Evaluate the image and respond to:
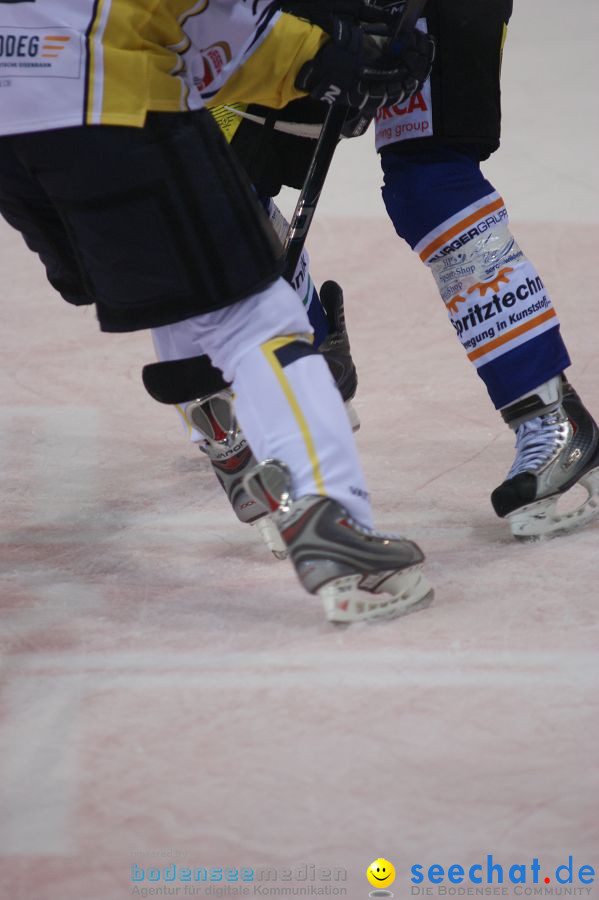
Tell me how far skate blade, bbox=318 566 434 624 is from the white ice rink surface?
0.02 meters

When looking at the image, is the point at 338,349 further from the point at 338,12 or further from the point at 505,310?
the point at 338,12

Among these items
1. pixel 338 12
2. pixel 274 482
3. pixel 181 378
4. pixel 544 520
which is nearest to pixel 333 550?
pixel 274 482

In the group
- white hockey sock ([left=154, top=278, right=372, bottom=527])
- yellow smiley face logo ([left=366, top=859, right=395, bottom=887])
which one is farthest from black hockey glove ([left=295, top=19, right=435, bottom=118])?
yellow smiley face logo ([left=366, top=859, right=395, bottom=887])

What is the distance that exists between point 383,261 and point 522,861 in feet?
7.74

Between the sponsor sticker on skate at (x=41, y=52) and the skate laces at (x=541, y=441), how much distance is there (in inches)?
33.6

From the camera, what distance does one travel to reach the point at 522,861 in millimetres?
1031

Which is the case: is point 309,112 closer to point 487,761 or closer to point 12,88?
point 12,88

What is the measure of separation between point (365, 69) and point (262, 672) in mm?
774

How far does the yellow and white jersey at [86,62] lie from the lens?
1.35 metres

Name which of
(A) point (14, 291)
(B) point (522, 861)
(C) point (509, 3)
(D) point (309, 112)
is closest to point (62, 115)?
(D) point (309, 112)

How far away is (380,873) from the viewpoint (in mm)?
1024

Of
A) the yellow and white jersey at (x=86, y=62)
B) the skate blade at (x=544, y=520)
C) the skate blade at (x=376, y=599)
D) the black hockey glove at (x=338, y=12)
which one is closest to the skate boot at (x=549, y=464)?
the skate blade at (x=544, y=520)

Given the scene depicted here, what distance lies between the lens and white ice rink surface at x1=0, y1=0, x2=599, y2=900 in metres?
1.07

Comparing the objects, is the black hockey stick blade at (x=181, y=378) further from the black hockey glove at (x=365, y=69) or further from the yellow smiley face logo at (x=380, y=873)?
the yellow smiley face logo at (x=380, y=873)
